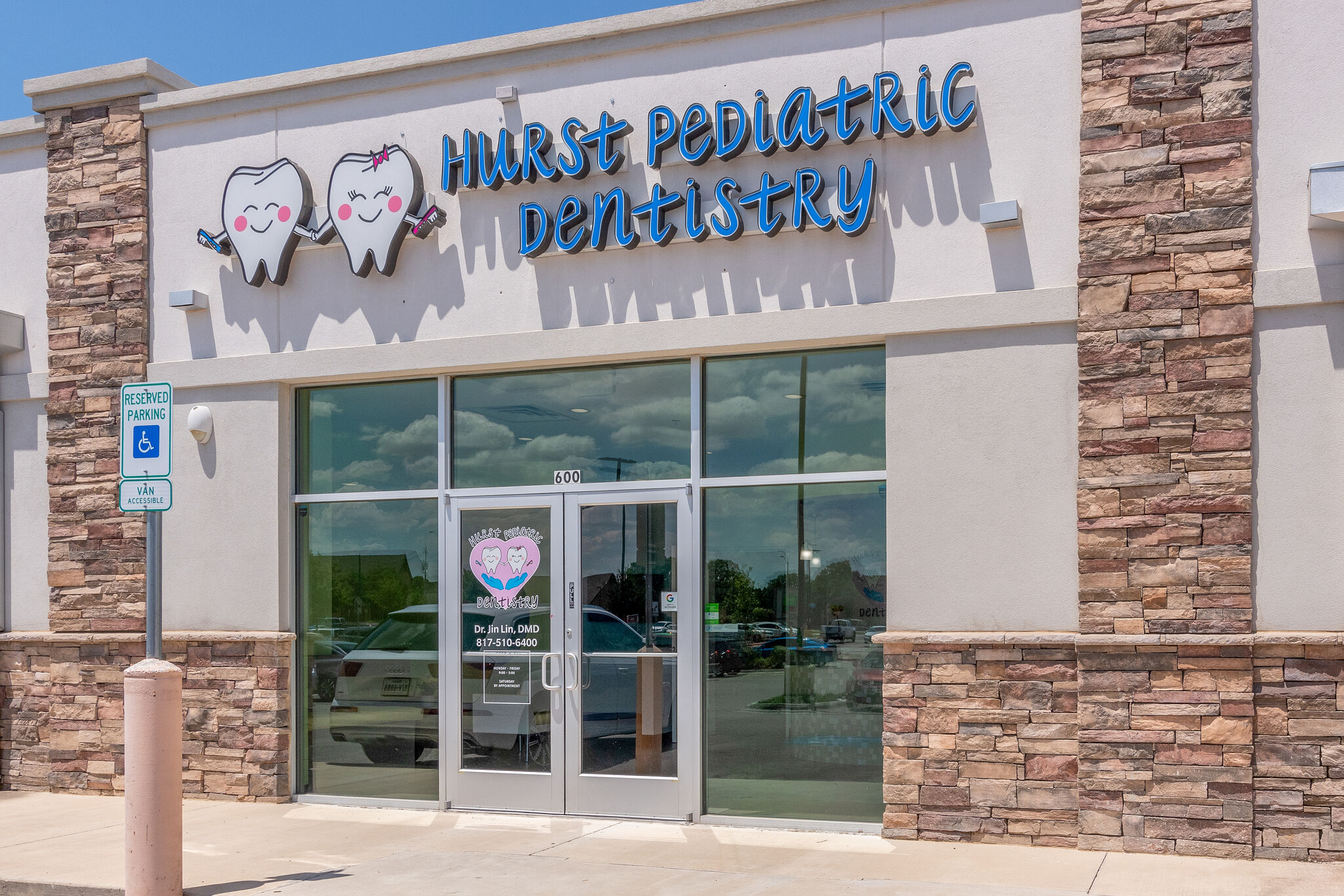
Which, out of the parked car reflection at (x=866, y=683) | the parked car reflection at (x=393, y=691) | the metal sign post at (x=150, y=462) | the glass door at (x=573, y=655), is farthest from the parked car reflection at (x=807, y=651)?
the metal sign post at (x=150, y=462)

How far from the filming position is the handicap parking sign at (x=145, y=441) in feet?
26.2

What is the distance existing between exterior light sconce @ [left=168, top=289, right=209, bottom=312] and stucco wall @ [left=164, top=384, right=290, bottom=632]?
0.72 meters

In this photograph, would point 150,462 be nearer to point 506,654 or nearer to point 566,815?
point 506,654

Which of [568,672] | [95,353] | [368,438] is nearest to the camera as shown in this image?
[568,672]

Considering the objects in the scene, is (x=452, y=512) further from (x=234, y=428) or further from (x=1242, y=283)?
(x=1242, y=283)

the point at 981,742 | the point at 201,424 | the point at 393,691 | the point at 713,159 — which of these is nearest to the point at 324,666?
the point at 393,691

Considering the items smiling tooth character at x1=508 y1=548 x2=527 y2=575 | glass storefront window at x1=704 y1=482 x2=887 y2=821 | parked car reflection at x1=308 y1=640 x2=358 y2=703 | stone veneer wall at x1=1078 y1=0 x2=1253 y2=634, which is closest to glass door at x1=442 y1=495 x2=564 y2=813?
smiling tooth character at x1=508 y1=548 x2=527 y2=575

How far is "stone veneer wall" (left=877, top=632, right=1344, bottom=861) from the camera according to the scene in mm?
7875

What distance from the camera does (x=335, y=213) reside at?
1061 centimetres

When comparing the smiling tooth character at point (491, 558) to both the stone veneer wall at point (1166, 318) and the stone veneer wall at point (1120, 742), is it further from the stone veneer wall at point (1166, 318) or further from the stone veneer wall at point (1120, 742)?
the stone veneer wall at point (1166, 318)

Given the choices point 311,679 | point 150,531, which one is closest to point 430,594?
point 311,679

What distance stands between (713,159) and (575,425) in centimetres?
230

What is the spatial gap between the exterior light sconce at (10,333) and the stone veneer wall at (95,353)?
1.17 ft

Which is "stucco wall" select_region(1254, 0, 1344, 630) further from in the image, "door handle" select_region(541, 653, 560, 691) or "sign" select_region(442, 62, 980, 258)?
"door handle" select_region(541, 653, 560, 691)
